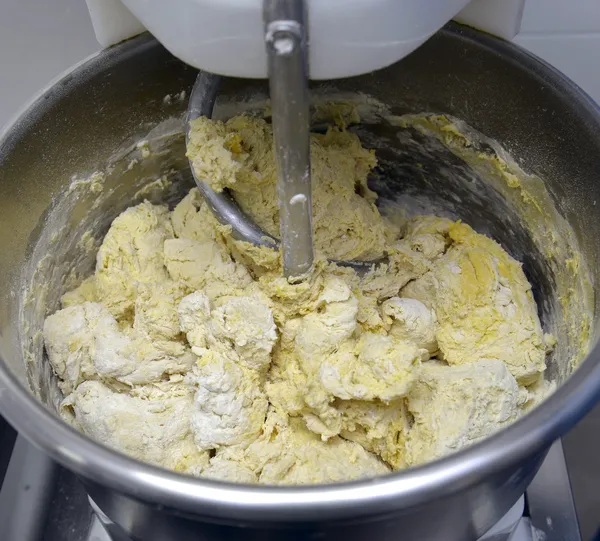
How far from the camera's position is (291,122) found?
55 centimetres

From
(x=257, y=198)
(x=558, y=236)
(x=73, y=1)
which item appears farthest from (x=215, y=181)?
(x=558, y=236)

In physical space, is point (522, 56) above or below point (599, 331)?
above

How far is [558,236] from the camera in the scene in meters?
0.75

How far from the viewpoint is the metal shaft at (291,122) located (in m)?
0.45

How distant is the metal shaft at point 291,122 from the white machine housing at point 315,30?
13 mm

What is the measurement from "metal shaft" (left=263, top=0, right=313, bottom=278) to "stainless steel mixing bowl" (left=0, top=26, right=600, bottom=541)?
28 centimetres

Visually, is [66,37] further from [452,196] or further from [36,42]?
[452,196]

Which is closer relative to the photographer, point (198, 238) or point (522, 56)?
point (522, 56)

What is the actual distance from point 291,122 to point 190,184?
417mm

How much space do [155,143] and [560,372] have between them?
0.59 metres

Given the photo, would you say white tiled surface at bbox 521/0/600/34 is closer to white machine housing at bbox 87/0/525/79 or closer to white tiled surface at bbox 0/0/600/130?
white tiled surface at bbox 0/0/600/130

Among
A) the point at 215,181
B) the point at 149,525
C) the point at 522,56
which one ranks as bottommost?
the point at 149,525

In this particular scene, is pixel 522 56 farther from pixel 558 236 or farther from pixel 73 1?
pixel 73 1

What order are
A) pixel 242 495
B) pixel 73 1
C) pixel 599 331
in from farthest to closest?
1. pixel 73 1
2. pixel 599 331
3. pixel 242 495
